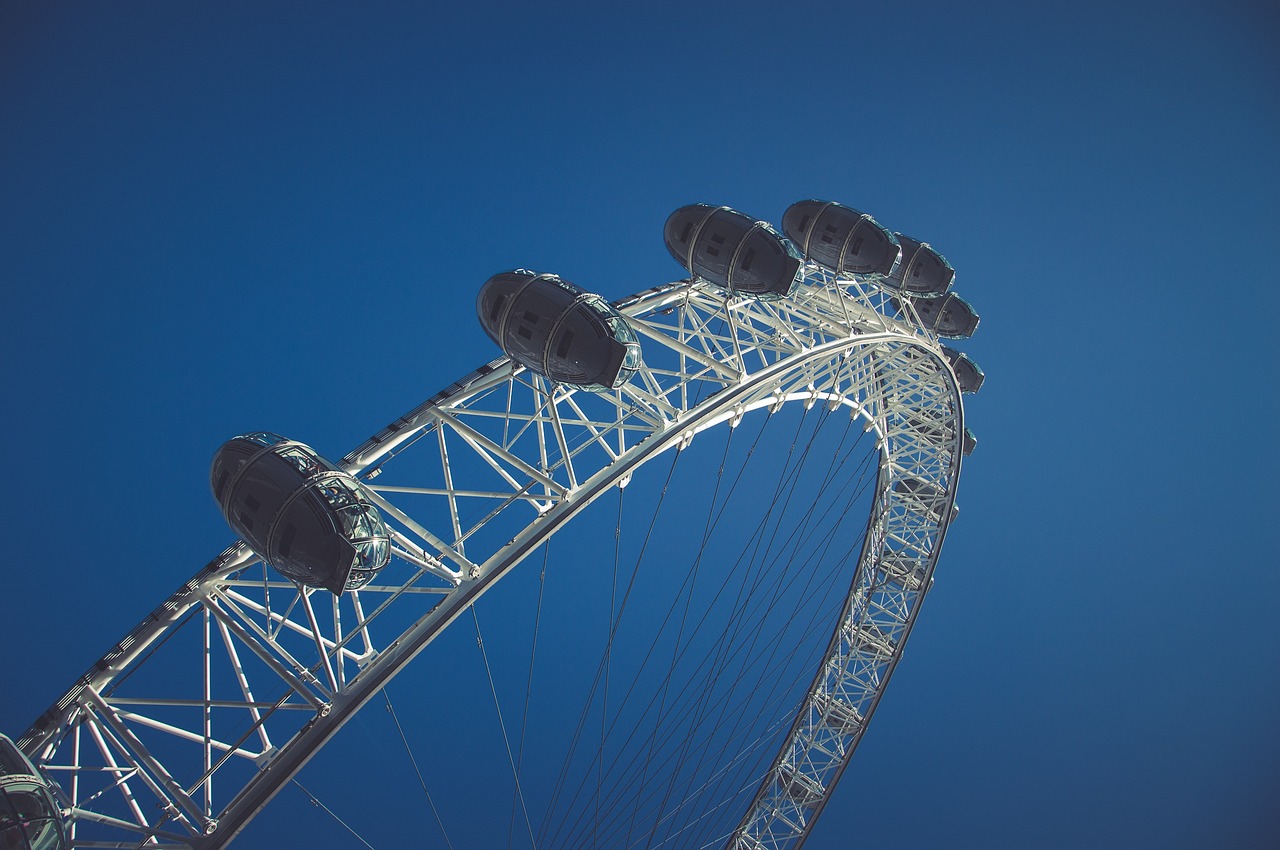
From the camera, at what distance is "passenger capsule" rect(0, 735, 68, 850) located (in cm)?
657

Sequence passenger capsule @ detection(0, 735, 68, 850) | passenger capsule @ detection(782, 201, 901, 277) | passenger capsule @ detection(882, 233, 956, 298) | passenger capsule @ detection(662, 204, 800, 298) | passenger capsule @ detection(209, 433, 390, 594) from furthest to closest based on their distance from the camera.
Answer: passenger capsule @ detection(882, 233, 956, 298)
passenger capsule @ detection(782, 201, 901, 277)
passenger capsule @ detection(662, 204, 800, 298)
passenger capsule @ detection(209, 433, 390, 594)
passenger capsule @ detection(0, 735, 68, 850)

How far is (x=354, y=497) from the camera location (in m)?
8.68

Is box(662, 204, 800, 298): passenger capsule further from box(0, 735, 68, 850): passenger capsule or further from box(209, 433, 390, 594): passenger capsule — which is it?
box(0, 735, 68, 850): passenger capsule

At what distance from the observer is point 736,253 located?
12.9 m

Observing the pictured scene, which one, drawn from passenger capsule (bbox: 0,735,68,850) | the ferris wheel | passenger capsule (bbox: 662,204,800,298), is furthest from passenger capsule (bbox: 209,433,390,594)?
passenger capsule (bbox: 662,204,800,298)

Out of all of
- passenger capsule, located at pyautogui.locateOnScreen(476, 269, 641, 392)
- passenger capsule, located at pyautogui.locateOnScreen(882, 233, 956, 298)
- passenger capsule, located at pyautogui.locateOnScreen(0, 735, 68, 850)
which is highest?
passenger capsule, located at pyautogui.locateOnScreen(882, 233, 956, 298)

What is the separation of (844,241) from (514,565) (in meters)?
9.20

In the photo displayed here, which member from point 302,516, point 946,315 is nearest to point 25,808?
point 302,516

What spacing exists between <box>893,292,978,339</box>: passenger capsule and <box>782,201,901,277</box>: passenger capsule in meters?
6.41

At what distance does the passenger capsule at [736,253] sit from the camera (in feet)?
42.0

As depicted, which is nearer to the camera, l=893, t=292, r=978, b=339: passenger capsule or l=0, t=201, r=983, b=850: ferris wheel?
l=0, t=201, r=983, b=850: ferris wheel

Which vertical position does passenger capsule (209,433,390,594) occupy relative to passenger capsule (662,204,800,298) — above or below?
below

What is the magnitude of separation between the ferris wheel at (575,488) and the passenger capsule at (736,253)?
3 centimetres

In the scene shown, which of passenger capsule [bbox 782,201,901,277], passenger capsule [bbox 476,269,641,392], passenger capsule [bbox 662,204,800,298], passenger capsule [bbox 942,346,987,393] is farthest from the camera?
passenger capsule [bbox 942,346,987,393]
